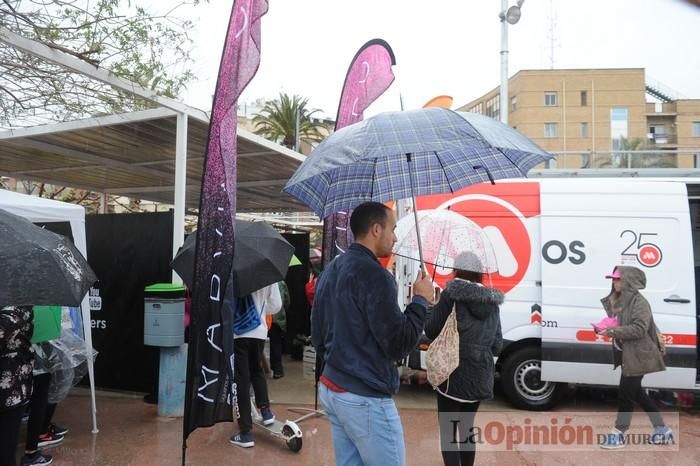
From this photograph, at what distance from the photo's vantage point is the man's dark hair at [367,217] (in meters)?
2.55

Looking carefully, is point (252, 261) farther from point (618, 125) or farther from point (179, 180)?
point (618, 125)

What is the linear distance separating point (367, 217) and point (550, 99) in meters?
50.2

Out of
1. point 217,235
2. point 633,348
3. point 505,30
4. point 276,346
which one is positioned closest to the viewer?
point 217,235

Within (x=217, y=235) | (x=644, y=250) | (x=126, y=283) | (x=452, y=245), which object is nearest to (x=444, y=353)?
(x=452, y=245)

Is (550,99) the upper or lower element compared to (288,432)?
upper

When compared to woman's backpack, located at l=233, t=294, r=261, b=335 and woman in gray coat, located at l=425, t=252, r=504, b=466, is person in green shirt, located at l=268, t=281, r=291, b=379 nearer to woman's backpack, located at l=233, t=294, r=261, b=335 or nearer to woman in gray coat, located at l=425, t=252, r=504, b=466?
woman's backpack, located at l=233, t=294, r=261, b=335

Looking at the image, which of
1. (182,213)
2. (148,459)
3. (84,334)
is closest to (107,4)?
(182,213)

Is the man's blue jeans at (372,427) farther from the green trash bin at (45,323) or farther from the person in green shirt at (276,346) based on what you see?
the person in green shirt at (276,346)

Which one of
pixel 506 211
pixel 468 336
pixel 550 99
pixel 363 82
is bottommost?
pixel 468 336

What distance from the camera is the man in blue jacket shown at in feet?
7.68

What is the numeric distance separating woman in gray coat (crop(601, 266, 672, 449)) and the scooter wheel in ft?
9.42

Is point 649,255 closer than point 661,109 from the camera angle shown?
Yes

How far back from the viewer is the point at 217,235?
419cm

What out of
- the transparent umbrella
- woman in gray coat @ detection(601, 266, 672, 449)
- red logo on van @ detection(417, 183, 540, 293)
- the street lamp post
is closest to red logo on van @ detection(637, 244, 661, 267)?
woman in gray coat @ detection(601, 266, 672, 449)
